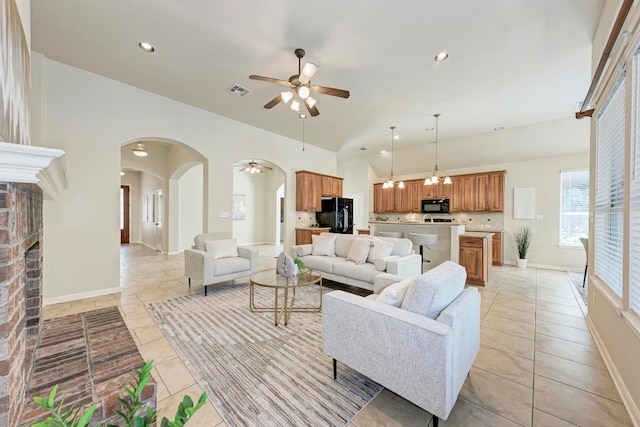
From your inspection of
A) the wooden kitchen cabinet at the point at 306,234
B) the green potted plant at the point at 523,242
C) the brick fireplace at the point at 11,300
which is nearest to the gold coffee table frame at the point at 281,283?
the brick fireplace at the point at 11,300

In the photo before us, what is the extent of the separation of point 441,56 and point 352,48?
108cm

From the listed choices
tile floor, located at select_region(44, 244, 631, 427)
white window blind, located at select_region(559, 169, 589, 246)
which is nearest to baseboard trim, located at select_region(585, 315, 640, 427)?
tile floor, located at select_region(44, 244, 631, 427)

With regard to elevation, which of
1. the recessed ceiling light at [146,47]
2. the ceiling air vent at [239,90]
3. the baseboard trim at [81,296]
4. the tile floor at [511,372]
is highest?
the recessed ceiling light at [146,47]

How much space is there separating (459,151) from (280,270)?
611cm

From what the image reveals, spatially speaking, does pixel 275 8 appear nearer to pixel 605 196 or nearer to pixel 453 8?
pixel 453 8

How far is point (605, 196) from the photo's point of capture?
96.7 inches

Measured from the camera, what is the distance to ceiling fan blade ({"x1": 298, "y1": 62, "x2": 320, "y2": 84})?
101 inches

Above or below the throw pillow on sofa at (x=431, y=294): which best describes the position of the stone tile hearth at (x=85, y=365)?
below

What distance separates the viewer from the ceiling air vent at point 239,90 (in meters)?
3.93

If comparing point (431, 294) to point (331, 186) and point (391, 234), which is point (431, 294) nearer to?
point (391, 234)

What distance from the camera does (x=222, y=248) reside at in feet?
13.5

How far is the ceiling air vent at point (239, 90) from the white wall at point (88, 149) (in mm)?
1162

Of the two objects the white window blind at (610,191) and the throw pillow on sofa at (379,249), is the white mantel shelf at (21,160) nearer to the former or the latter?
the throw pillow on sofa at (379,249)

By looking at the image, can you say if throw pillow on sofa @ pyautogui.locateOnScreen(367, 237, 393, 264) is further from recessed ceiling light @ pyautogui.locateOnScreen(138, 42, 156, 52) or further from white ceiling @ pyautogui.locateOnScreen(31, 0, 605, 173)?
recessed ceiling light @ pyautogui.locateOnScreen(138, 42, 156, 52)
